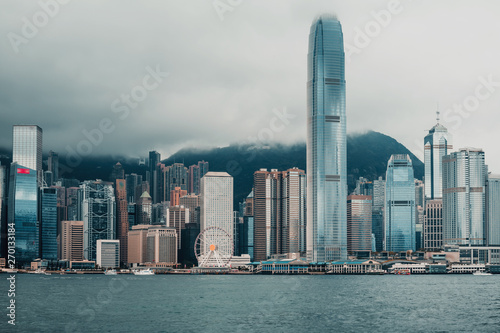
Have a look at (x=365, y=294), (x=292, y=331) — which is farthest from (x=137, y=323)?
(x=365, y=294)

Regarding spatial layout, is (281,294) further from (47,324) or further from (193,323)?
(47,324)

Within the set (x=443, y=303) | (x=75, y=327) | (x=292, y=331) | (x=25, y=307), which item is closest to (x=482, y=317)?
(x=443, y=303)

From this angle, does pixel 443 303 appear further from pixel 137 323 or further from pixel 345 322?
pixel 137 323

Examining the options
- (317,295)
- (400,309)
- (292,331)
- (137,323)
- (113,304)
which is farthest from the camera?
(317,295)

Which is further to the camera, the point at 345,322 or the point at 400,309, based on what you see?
the point at 400,309

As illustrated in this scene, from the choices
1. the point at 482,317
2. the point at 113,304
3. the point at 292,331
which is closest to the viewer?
the point at 292,331

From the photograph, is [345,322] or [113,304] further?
[113,304]

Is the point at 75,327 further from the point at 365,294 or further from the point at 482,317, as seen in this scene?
the point at 365,294

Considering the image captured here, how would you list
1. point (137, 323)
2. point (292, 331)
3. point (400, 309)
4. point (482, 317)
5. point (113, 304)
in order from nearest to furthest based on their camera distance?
point (292, 331) → point (137, 323) → point (482, 317) → point (400, 309) → point (113, 304)

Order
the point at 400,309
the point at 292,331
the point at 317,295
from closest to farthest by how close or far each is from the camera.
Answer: the point at 292,331
the point at 400,309
the point at 317,295
